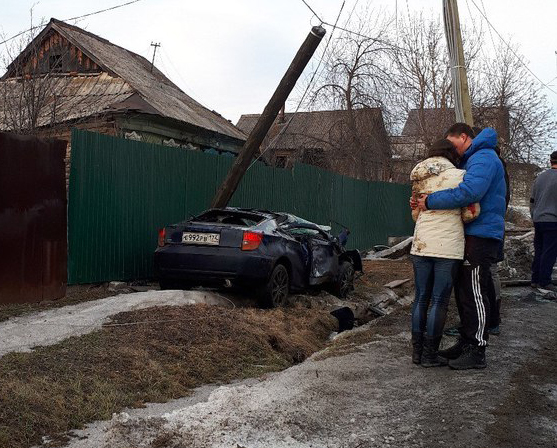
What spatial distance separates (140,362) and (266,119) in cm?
596

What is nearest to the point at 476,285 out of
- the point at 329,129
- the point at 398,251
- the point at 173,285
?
the point at 173,285

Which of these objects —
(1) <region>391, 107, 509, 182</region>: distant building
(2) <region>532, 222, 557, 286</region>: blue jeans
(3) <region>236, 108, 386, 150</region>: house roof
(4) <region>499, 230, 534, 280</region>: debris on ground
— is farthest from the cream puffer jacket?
(1) <region>391, 107, 509, 182</region>: distant building

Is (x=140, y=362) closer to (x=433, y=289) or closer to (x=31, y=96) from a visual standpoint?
(x=433, y=289)

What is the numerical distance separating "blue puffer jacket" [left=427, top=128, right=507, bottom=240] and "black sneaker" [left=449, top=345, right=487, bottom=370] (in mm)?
865

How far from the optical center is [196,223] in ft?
26.9

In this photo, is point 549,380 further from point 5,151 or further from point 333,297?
point 5,151

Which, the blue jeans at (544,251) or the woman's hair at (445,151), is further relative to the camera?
the blue jeans at (544,251)

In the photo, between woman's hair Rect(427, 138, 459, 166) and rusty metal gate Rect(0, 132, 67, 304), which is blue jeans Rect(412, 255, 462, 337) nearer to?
woman's hair Rect(427, 138, 459, 166)

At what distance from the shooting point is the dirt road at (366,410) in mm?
3361

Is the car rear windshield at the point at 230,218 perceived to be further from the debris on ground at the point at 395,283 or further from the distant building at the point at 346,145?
the distant building at the point at 346,145

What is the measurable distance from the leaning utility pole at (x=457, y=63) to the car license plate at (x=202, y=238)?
4601mm

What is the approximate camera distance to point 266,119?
10.2 metres

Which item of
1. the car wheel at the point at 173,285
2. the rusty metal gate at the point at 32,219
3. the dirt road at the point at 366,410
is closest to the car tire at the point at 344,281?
the car wheel at the point at 173,285

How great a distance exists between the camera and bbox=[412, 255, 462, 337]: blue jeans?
16.1 feet
